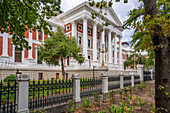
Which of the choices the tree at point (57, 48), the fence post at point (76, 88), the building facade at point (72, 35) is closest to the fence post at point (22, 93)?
the fence post at point (76, 88)

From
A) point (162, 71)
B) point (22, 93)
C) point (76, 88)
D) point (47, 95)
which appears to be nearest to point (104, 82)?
point (76, 88)

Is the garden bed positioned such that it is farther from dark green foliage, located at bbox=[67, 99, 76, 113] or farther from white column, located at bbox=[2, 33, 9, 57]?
white column, located at bbox=[2, 33, 9, 57]

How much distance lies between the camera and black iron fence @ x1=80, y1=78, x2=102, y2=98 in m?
6.09

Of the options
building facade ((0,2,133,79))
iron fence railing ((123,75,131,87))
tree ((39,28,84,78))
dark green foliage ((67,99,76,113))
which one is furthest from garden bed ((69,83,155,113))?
building facade ((0,2,133,79))

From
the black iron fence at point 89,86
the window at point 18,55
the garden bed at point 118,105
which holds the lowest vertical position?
the garden bed at point 118,105

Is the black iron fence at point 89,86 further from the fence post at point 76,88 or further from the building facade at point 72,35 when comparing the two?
the building facade at point 72,35

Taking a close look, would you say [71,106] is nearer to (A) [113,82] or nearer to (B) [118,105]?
Answer: (B) [118,105]

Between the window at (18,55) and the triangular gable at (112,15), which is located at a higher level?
the triangular gable at (112,15)

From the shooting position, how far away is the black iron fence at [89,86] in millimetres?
6094

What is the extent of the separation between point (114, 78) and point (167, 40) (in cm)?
587

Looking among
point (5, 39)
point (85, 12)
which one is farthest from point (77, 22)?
point (5, 39)

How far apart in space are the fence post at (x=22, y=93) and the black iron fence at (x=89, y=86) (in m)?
2.74

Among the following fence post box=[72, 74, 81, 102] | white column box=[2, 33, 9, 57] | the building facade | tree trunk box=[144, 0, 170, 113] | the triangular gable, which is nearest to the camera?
tree trunk box=[144, 0, 170, 113]

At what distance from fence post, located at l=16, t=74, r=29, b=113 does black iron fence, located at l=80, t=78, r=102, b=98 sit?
8.99 ft
